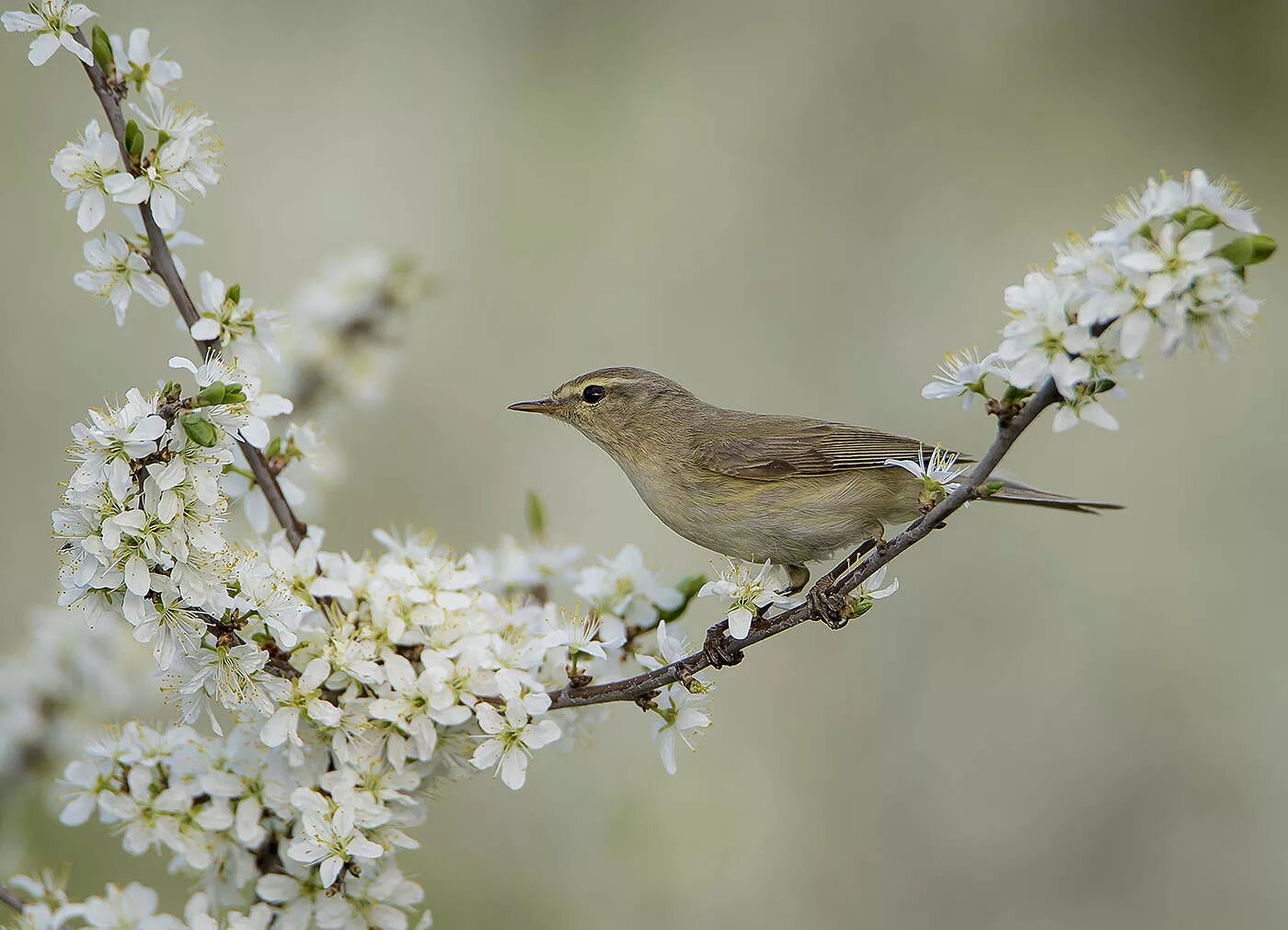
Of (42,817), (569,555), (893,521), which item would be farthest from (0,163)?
(893,521)

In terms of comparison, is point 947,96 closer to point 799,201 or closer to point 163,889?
point 799,201

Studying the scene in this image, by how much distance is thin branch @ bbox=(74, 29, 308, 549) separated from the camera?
2.68 metres

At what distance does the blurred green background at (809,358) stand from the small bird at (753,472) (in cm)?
231

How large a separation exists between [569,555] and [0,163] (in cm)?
651

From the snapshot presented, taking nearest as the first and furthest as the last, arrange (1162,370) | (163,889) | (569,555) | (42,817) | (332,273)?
(569,555), (332,273), (42,817), (163,889), (1162,370)

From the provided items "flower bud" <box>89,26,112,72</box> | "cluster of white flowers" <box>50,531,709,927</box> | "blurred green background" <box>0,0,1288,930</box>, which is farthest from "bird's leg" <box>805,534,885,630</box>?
"blurred green background" <box>0,0,1288,930</box>

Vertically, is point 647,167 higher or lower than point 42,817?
higher

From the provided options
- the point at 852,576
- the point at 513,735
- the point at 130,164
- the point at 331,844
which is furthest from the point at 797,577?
the point at 130,164

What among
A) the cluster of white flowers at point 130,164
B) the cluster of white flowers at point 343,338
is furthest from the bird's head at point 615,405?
the cluster of white flowers at point 130,164

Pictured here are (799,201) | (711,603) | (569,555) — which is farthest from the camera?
(799,201)

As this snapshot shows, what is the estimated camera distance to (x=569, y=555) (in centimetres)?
360

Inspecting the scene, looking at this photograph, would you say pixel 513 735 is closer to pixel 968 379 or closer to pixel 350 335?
pixel 968 379

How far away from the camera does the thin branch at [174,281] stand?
2680 millimetres

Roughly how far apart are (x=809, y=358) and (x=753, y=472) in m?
4.41
